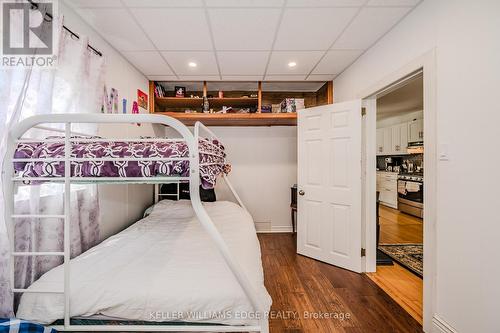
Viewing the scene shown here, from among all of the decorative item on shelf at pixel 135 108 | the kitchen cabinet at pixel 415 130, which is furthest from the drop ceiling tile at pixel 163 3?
the kitchen cabinet at pixel 415 130

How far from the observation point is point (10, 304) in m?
Result: 1.09

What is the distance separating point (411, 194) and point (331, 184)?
3.19 meters

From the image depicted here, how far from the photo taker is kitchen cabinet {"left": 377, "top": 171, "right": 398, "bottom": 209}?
512cm

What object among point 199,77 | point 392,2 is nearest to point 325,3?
point 392,2

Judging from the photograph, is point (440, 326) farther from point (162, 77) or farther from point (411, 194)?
point (411, 194)

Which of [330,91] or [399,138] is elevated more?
[330,91]

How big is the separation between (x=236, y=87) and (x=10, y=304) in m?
3.11

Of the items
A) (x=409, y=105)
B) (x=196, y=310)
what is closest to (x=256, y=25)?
(x=196, y=310)

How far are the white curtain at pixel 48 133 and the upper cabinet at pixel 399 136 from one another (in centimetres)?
579

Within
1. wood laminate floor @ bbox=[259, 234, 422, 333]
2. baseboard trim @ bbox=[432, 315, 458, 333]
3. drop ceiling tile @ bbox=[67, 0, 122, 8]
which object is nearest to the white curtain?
drop ceiling tile @ bbox=[67, 0, 122, 8]

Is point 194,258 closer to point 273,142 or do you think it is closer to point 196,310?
point 196,310

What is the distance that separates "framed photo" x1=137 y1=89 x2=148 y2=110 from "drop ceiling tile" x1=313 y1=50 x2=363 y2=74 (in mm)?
2253

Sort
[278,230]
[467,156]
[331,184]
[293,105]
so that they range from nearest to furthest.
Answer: [467,156]
[331,184]
[293,105]
[278,230]

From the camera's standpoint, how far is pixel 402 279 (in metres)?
2.24
